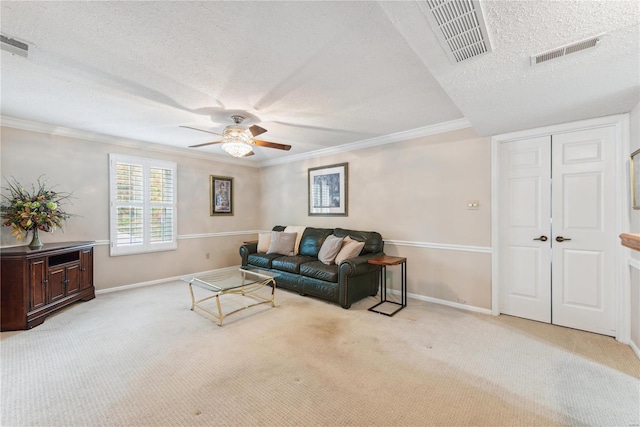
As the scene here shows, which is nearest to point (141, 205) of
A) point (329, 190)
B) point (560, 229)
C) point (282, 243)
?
point (282, 243)

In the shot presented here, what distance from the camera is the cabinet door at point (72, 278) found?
11.8 feet

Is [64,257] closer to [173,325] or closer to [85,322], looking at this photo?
[85,322]

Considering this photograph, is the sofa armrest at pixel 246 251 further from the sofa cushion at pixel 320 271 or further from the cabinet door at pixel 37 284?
the cabinet door at pixel 37 284

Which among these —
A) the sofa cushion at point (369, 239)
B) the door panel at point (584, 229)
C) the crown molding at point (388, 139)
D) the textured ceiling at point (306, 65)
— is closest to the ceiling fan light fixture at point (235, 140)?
the textured ceiling at point (306, 65)

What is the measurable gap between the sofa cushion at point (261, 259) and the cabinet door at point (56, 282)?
2.56 m

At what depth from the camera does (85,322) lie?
323 cm

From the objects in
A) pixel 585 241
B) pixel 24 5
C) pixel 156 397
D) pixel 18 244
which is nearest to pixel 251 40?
pixel 24 5

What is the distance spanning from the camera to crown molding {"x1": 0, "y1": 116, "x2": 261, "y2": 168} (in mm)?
3633

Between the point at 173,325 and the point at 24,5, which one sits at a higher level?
the point at 24,5

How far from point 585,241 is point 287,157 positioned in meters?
4.81

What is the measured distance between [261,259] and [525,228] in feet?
12.8

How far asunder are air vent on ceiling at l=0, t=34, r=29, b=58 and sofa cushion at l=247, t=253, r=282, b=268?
12.0 feet

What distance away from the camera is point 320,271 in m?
3.97

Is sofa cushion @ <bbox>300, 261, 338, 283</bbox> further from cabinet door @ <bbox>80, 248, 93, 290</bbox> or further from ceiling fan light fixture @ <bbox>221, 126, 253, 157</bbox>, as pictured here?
cabinet door @ <bbox>80, 248, 93, 290</bbox>
